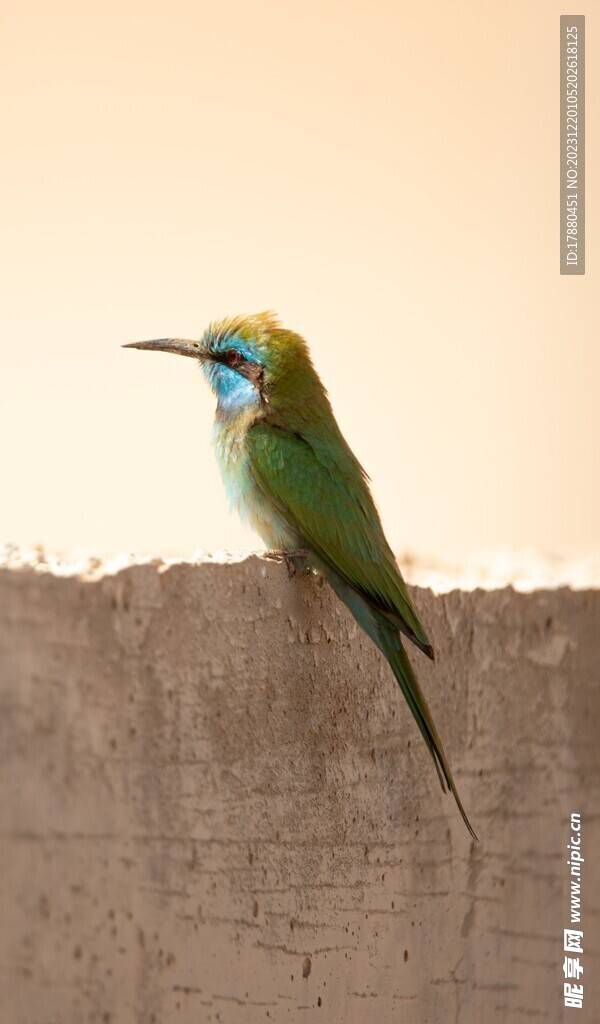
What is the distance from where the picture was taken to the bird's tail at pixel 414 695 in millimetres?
1946

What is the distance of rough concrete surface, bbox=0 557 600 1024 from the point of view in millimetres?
1596

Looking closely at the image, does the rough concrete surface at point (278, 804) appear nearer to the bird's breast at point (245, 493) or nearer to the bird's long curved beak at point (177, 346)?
the bird's breast at point (245, 493)

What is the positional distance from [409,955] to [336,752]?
36 centimetres

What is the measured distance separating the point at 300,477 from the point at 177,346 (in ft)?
1.48

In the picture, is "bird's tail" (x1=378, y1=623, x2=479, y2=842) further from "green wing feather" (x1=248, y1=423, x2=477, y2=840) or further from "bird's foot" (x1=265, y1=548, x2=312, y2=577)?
"bird's foot" (x1=265, y1=548, x2=312, y2=577)

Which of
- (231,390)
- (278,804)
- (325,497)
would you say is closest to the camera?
(278,804)

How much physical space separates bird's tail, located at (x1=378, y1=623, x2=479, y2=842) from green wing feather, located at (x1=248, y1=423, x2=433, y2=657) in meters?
0.12

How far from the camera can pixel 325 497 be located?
7.36 feet

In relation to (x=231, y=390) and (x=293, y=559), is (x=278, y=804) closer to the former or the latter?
(x=293, y=559)

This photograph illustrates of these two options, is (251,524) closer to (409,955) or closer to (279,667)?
(279,667)

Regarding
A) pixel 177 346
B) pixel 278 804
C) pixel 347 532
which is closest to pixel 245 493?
pixel 347 532

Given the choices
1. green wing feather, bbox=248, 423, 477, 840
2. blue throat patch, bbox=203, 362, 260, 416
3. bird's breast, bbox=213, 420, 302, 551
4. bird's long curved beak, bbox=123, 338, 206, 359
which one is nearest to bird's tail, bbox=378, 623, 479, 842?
green wing feather, bbox=248, 423, 477, 840

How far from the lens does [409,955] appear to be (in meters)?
2.02

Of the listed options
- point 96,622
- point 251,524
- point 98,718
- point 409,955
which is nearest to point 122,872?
point 98,718
